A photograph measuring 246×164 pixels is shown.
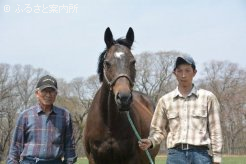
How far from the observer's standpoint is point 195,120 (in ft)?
13.6

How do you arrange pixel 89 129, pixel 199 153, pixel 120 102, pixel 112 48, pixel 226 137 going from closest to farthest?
pixel 199 153 < pixel 120 102 < pixel 112 48 < pixel 89 129 < pixel 226 137

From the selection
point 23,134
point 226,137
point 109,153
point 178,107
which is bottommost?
point 226,137

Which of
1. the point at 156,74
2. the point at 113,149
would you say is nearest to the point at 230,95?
the point at 156,74

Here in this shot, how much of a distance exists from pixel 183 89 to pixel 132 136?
1713mm

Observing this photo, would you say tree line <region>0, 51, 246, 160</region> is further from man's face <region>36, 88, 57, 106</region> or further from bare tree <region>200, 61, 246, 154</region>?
man's face <region>36, 88, 57, 106</region>

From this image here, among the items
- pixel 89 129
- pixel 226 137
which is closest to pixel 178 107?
pixel 89 129

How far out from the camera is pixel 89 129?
19.7 ft

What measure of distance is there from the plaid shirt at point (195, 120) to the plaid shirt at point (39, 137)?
1327 mm

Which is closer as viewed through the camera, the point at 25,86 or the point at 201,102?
the point at 201,102

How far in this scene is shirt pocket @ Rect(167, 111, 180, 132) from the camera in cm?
423

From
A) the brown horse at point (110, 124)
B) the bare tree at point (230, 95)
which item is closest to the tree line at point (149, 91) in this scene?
the bare tree at point (230, 95)

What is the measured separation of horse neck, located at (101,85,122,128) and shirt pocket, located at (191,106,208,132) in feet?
5.57

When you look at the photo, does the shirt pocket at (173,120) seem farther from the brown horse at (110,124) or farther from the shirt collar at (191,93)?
the brown horse at (110,124)

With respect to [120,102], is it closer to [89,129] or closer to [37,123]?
[37,123]
